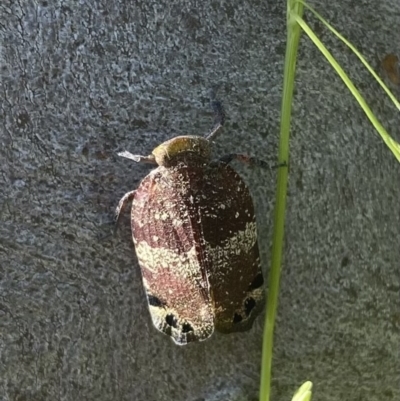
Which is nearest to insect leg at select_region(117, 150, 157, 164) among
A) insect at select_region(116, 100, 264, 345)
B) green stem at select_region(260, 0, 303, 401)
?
insect at select_region(116, 100, 264, 345)

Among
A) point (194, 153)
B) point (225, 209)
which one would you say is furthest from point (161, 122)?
point (225, 209)

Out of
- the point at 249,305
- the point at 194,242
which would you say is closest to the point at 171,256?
the point at 194,242

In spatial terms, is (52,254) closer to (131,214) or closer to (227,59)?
(131,214)

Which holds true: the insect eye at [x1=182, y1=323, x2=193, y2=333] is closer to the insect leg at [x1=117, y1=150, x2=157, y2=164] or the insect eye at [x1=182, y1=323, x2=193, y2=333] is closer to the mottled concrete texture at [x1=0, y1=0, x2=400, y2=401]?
the mottled concrete texture at [x1=0, y1=0, x2=400, y2=401]

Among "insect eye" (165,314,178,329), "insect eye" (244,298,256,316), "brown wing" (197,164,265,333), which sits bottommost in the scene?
"insect eye" (165,314,178,329)

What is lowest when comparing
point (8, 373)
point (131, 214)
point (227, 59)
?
point (8, 373)

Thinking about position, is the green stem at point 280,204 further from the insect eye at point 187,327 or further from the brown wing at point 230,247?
the insect eye at point 187,327

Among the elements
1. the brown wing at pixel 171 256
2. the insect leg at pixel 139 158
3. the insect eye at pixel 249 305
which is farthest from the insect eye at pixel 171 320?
the insect leg at pixel 139 158

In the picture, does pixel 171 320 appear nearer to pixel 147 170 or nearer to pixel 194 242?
pixel 194 242
